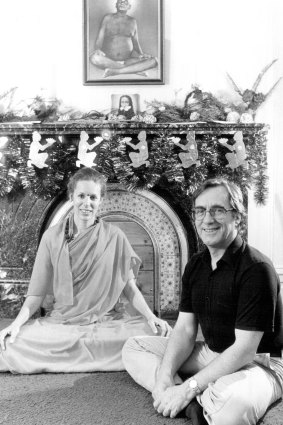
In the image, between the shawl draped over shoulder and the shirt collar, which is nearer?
the shirt collar

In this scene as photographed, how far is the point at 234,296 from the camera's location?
201cm

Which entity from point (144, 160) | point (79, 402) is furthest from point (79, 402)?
point (144, 160)

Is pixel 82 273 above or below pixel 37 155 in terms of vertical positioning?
below

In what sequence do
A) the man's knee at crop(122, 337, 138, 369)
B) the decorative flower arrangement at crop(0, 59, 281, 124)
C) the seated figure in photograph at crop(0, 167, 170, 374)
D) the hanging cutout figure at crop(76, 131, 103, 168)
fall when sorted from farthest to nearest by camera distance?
the decorative flower arrangement at crop(0, 59, 281, 124), the hanging cutout figure at crop(76, 131, 103, 168), the seated figure in photograph at crop(0, 167, 170, 374), the man's knee at crop(122, 337, 138, 369)

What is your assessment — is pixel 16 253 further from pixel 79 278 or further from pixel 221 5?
pixel 221 5

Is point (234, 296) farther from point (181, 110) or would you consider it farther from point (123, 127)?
point (181, 110)

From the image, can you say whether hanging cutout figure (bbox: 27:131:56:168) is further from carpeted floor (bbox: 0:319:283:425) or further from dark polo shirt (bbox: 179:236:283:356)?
dark polo shirt (bbox: 179:236:283:356)

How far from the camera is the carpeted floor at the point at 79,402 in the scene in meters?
2.08

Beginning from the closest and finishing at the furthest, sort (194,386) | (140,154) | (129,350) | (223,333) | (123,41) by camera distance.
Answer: (194,386) < (223,333) < (129,350) < (140,154) < (123,41)

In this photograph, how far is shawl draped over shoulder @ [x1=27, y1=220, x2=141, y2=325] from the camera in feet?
9.28

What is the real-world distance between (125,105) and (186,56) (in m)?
0.65

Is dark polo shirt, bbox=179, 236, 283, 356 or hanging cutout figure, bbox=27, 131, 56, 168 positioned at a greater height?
hanging cutout figure, bbox=27, 131, 56, 168

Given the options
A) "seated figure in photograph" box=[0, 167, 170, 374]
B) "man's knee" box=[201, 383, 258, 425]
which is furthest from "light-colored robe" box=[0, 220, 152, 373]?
"man's knee" box=[201, 383, 258, 425]

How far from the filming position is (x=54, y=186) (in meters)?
3.69
